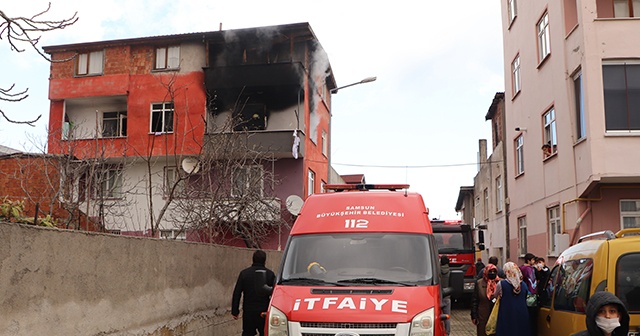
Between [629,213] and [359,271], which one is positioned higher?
[629,213]

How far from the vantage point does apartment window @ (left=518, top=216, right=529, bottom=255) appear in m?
23.0

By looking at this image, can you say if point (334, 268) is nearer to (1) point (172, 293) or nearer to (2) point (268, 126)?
(1) point (172, 293)

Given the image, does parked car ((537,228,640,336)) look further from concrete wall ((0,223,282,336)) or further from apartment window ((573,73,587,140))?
apartment window ((573,73,587,140))

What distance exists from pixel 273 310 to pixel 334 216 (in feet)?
5.72

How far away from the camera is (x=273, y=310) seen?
7023 millimetres

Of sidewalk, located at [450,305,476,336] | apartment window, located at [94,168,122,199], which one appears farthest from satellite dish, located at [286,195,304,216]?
sidewalk, located at [450,305,476,336]

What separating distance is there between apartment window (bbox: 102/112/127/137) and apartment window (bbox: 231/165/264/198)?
11018 mm

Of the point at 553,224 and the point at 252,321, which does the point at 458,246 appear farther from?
the point at 252,321

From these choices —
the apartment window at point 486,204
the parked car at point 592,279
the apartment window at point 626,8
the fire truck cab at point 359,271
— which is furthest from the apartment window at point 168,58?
the parked car at point 592,279

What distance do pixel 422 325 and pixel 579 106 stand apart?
12372 mm

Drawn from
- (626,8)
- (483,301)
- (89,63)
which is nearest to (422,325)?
(483,301)

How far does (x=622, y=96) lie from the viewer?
617 inches

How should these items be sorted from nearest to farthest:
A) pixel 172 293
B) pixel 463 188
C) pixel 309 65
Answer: pixel 172 293
pixel 309 65
pixel 463 188

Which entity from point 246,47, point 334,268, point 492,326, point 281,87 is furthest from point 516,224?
point 334,268
